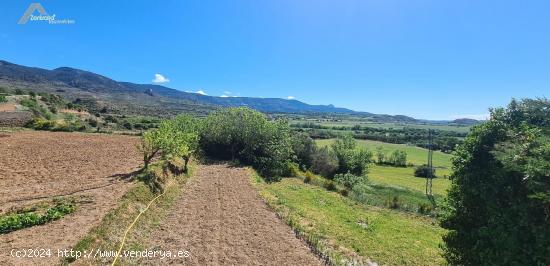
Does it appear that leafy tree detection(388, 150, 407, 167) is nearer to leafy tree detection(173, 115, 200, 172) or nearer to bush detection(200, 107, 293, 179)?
bush detection(200, 107, 293, 179)

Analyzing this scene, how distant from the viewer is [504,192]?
40.5 ft

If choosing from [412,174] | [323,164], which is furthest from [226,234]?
[412,174]

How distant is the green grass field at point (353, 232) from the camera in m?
18.2

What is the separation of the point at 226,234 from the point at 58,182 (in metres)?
14.5

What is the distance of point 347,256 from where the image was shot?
1745 centimetres

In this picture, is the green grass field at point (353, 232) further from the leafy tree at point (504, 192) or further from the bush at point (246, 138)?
the bush at point (246, 138)

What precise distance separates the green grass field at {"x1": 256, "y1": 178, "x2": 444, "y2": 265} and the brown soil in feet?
37.9

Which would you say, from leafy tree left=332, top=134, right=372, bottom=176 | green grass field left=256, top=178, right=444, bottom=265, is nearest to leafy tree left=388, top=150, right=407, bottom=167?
leafy tree left=332, top=134, right=372, bottom=176

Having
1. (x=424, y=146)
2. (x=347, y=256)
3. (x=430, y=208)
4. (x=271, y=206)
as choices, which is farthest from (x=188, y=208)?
(x=424, y=146)

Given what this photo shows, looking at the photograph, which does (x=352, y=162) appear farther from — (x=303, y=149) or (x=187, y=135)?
(x=187, y=135)

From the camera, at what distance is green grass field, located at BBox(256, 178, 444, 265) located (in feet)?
59.9

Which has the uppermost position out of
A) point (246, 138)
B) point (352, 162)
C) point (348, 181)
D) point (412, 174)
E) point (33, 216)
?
point (246, 138)

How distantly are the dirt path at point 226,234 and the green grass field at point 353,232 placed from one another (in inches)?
57.3

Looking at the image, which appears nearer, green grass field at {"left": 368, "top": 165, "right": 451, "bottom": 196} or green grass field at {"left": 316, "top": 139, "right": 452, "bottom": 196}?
green grass field at {"left": 368, "top": 165, "right": 451, "bottom": 196}
